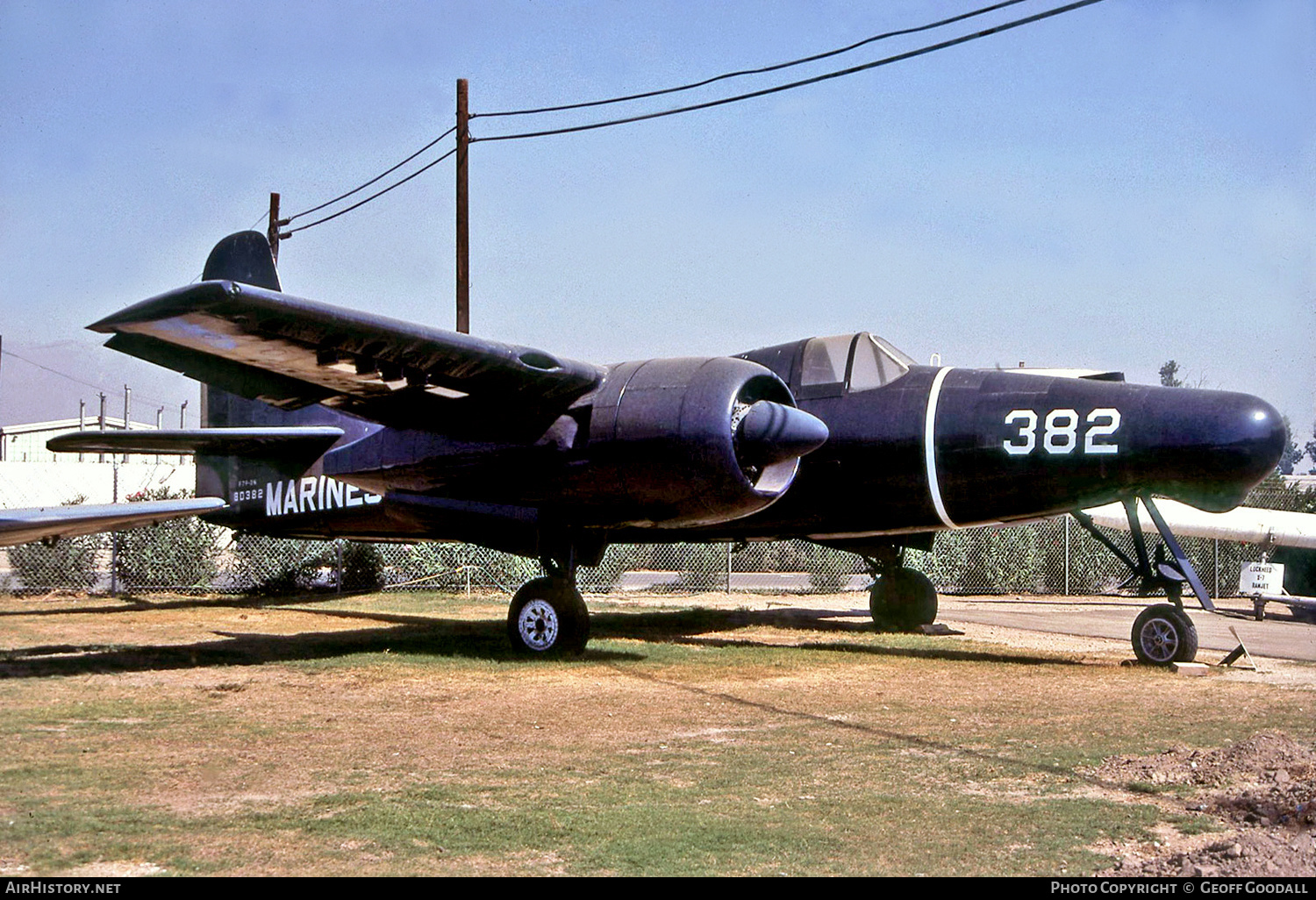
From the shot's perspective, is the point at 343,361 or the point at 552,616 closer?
the point at 343,361

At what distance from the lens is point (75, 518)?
9.40m

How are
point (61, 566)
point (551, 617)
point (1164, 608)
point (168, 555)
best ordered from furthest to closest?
point (168, 555)
point (61, 566)
point (551, 617)
point (1164, 608)

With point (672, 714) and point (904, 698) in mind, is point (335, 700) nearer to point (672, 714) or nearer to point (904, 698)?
point (672, 714)

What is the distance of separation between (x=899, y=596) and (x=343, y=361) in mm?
7492

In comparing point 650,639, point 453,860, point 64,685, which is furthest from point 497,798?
point 650,639

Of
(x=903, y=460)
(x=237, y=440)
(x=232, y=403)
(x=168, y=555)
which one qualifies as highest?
(x=232, y=403)

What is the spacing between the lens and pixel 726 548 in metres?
21.7

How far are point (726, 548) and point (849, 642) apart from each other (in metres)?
9.12

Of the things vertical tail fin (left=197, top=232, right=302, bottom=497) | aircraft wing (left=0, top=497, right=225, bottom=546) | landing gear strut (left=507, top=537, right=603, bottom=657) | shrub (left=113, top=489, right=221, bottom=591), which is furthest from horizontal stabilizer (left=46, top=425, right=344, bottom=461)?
shrub (left=113, top=489, right=221, bottom=591)

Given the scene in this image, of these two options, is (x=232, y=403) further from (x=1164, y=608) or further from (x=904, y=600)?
(x=1164, y=608)

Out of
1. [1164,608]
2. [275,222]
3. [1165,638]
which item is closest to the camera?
[1165,638]

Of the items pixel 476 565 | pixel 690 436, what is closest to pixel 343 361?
pixel 690 436

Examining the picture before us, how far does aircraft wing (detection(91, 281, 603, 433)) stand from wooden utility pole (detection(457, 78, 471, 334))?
8.82m

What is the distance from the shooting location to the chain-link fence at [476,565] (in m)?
19.3
